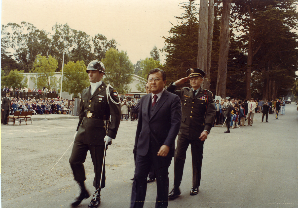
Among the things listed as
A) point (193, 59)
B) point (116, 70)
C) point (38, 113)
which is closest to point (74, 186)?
point (116, 70)

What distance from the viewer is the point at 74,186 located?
4922 mm

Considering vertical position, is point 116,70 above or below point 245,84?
below

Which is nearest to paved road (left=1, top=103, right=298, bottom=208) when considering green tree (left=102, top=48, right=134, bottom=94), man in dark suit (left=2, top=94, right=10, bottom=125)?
green tree (left=102, top=48, right=134, bottom=94)

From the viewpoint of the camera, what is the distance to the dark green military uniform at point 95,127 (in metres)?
3.92

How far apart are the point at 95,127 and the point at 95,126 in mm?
14

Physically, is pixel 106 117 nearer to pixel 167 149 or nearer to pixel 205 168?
pixel 167 149

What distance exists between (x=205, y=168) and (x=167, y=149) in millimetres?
3656

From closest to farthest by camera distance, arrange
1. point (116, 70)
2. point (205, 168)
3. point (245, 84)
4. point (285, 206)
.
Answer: point (285, 206)
point (205, 168)
point (116, 70)
point (245, 84)

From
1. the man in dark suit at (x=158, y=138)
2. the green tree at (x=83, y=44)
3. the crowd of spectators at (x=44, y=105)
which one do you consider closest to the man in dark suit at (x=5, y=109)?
the crowd of spectators at (x=44, y=105)

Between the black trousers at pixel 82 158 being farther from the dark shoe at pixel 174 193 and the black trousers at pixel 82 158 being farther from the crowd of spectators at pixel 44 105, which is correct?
the crowd of spectators at pixel 44 105

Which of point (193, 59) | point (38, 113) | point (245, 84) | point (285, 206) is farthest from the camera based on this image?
point (245, 84)

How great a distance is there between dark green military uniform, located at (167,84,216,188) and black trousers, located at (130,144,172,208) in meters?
1.27

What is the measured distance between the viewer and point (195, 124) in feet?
15.6

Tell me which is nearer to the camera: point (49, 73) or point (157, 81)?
point (157, 81)
